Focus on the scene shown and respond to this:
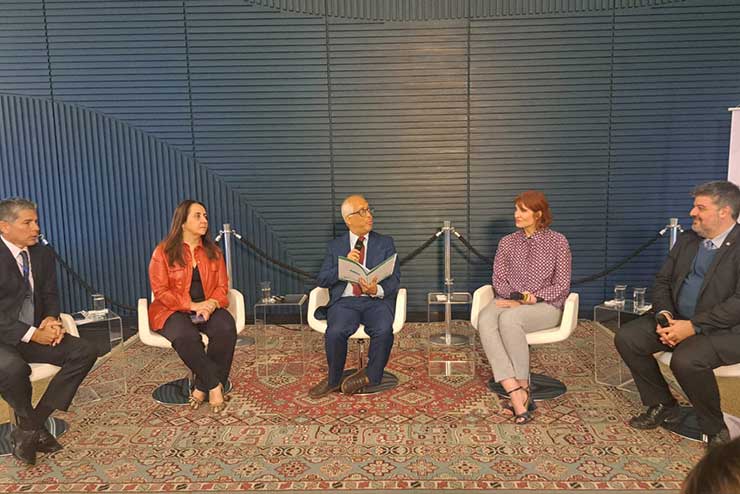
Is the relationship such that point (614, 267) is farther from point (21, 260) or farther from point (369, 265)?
point (21, 260)

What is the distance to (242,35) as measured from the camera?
6.26m

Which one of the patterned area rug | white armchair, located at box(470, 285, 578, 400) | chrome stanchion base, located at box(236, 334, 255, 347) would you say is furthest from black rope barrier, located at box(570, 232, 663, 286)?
chrome stanchion base, located at box(236, 334, 255, 347)

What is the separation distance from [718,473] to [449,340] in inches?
179

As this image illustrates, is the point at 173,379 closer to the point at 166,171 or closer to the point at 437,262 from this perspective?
the point at 166,171

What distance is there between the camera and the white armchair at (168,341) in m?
4.23

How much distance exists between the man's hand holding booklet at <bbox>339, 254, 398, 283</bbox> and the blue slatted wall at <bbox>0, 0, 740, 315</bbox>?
216cm

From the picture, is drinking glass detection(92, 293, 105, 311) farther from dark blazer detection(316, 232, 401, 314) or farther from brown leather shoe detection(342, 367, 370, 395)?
brown leather shoe detection(342, 367, 370, 395)

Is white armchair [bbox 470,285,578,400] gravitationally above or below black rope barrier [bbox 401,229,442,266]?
below

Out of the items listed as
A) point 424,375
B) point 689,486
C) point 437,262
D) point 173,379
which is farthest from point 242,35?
point 689,486

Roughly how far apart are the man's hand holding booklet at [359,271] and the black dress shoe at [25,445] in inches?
85.1

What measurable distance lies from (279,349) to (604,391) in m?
2.87

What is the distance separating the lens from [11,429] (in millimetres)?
3867

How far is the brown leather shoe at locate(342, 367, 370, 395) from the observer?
14.4 feet

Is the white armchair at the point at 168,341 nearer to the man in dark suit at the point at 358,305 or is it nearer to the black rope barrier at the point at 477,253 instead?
the man in dark suit at the point at 358,305
